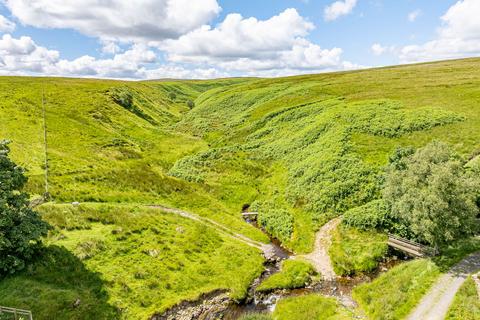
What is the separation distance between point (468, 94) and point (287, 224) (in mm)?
52833

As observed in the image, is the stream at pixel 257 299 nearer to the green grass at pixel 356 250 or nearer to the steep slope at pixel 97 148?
the green grass at pixel 356 250

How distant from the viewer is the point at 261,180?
55.5 meters

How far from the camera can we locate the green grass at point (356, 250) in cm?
3088


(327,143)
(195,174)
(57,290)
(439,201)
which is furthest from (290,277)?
(195,174)

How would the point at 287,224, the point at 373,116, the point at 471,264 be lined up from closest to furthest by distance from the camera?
the point at 471,264, the point at 287,224, the point at 373,116

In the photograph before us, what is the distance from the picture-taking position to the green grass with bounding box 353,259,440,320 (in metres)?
22.9

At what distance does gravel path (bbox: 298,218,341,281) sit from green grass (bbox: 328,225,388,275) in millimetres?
535

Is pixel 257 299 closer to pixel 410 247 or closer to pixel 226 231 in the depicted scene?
pixel 226 231

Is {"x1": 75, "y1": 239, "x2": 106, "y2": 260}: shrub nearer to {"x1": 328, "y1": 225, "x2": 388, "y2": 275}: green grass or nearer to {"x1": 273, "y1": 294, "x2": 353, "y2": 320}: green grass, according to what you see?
{"x1": 273, "y1": 294, "x2": 353, "y2": 320}: green grass

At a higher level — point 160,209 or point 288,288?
point 160,209

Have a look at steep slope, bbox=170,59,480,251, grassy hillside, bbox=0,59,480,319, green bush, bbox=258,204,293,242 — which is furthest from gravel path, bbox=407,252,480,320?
green bush, bbox=258,204,293,242

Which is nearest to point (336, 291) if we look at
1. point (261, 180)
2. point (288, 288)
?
point (288, 288)

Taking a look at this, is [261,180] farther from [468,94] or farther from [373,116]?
[468,94]

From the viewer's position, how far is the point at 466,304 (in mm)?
20984
